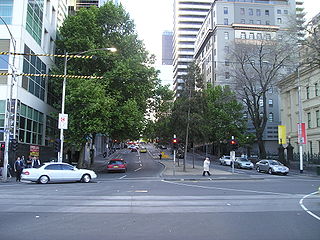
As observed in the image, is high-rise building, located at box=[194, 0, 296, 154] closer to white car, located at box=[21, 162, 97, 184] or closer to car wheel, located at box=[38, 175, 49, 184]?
white car, located at box=[21, 162, 97, 184]

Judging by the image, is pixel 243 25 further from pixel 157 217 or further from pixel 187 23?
pixel 157 217

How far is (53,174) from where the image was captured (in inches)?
798

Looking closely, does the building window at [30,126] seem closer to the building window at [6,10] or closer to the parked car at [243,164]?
the building window at [6,10]

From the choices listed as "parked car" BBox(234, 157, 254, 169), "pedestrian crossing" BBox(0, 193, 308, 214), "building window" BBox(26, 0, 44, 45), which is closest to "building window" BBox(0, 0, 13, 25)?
"building window" BBox(26, 0, 44, 45)

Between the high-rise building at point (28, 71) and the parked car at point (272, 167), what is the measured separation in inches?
896

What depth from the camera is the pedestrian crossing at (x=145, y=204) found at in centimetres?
1041

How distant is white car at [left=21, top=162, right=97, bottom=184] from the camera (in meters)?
19.7

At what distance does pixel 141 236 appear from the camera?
7055mm

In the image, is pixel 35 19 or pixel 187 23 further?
pixel 187 23

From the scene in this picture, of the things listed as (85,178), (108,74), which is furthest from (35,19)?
(85,178)

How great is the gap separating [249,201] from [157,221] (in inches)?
210

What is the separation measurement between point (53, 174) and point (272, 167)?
21972mm

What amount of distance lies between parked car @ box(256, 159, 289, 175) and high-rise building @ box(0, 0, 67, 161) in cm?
2276

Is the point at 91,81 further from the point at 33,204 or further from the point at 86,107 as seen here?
the point at 33,204
